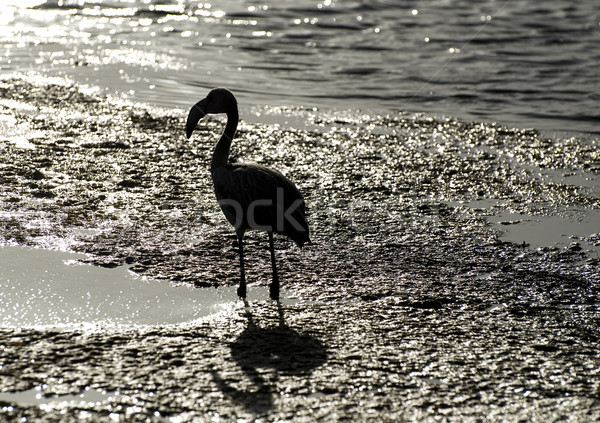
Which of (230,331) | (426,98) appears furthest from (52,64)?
Result: (230,331)

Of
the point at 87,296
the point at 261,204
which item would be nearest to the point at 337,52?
the point at 261,204

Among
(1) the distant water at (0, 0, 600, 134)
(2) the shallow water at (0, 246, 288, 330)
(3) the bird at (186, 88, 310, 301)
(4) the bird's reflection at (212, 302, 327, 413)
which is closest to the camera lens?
(4) the bird's reflection at (212, 302, 327, 413)

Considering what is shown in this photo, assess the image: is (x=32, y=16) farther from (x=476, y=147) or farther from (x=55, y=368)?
(x=55, y=368)

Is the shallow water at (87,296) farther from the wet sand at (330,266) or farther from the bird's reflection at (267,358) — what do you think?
the bird's reflection at (267,358)

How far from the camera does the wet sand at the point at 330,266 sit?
14.2 ft

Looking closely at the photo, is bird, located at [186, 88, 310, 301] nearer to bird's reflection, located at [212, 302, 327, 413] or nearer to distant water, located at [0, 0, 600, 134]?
bird's reflection, located at [212, 302, 327, 413]

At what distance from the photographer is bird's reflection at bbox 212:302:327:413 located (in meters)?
4.30

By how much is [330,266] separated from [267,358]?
5.25ft

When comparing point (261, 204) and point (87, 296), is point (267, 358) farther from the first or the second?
point (87, 296)

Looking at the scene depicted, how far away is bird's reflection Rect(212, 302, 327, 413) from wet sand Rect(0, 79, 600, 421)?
14 millimetres

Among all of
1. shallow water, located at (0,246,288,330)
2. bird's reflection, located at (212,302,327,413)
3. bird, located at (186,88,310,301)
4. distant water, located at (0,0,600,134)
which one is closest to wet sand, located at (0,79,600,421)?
bird's reflection, located at (212,302,327,413)

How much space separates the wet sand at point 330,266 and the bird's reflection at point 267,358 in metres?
0.01

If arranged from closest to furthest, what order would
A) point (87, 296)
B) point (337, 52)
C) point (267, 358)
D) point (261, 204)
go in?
point (267, 358) < point (87, 296) < point (261, 204) < point (337, 52)

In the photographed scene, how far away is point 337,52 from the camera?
1484 centimetres
